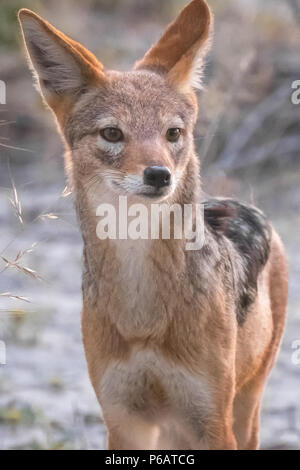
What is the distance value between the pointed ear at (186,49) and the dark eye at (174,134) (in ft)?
1.06

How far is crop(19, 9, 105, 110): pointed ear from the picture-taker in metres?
4.07

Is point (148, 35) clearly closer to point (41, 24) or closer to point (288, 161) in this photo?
point (288, 161)

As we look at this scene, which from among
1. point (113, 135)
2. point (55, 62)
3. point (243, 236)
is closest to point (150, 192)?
point (113, 135)

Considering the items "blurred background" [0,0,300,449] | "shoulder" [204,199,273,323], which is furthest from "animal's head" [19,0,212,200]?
"shoulder" [204,199,273,323]

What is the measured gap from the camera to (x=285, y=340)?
734cm

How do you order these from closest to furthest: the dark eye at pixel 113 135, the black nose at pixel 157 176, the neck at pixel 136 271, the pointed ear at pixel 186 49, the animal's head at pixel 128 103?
1. the black nose at pixel 157 176
2. the animal's head at pixel 128 103
3. the dark eye at pixel 113 135
4. the neck at pixel 136 271
5. the pointed ear at pixel 186 49

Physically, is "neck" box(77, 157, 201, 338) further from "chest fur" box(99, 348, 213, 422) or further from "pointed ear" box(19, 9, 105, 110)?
"pointed ear" box(19, 9, 105, 110)

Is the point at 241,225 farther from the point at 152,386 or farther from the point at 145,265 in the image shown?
the point at 152,386

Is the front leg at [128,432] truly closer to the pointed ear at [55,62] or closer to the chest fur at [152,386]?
the chest fur at [152,386]

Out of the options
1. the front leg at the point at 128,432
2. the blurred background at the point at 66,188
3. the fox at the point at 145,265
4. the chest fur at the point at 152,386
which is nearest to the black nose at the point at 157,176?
the fox at the point at 145,265

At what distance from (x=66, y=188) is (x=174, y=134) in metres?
0.60

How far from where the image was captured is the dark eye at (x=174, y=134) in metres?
4.12
